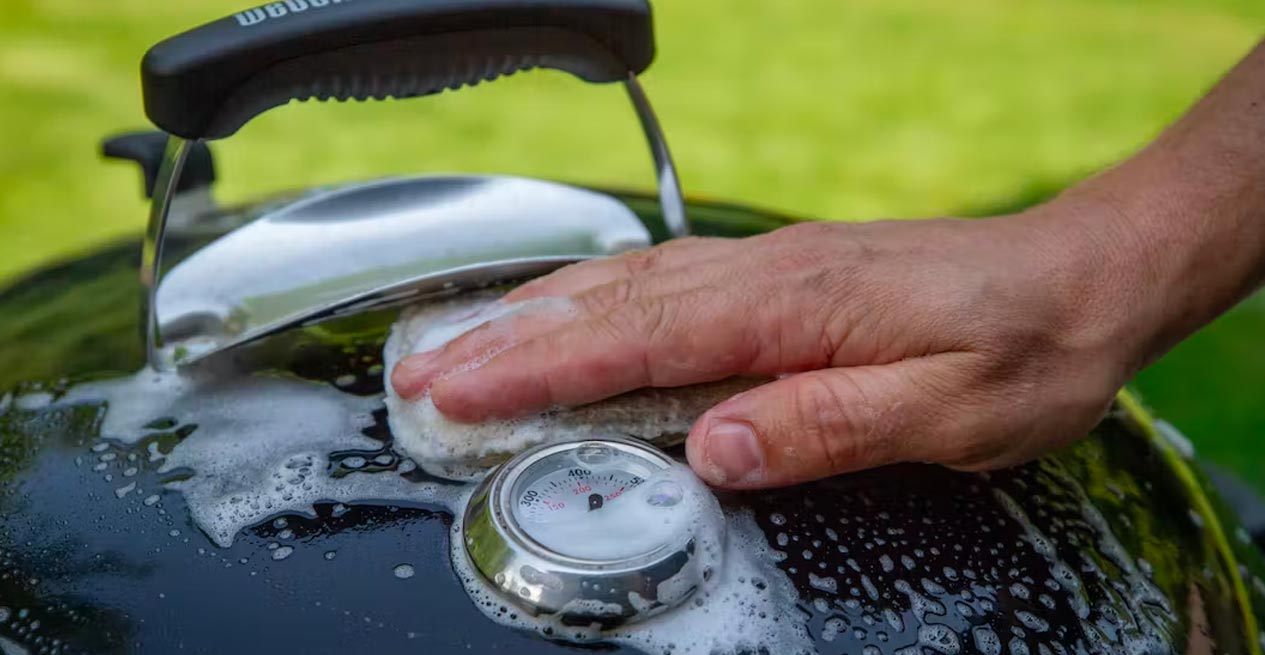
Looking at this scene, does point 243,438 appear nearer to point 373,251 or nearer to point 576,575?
point 373,251

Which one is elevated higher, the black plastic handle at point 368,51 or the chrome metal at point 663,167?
the black plastic handle at point 368,51

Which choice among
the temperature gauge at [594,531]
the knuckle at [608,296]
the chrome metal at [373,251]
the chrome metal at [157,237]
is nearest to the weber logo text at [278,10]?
the chrome metal at [157,237]

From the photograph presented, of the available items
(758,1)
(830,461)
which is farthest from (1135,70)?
(830,461)

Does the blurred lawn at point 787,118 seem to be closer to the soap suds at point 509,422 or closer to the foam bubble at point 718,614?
the soap suds at point 509,422

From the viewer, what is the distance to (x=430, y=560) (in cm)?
113

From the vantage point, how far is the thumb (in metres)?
1.22

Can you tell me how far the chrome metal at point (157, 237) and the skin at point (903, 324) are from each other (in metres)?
0.31

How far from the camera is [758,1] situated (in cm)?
730

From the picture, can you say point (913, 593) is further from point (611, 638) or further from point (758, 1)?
point (758, 1)

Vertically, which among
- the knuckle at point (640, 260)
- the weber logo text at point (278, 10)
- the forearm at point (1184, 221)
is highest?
the weber logo text at point (278, 10)

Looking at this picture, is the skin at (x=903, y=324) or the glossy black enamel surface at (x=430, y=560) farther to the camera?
the skin at (x=903, y=324)

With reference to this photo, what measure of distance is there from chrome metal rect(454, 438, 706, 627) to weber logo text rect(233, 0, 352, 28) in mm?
634

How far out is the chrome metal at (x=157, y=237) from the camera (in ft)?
4.46

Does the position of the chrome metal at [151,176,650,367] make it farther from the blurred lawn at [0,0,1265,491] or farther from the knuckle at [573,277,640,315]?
the blurred lawn at [0,0,1265,491]
